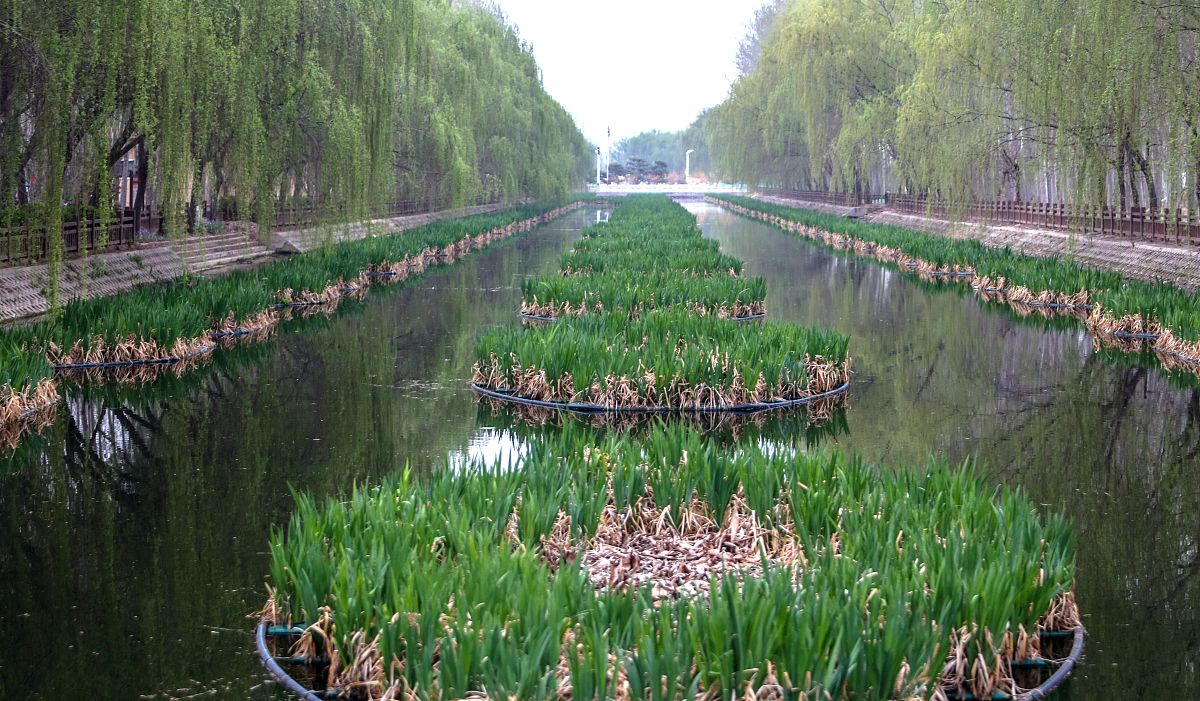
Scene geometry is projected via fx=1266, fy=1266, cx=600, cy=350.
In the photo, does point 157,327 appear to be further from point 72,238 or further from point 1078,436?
point 1078,436

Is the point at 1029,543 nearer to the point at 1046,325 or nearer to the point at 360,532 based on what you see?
the point at 360,532

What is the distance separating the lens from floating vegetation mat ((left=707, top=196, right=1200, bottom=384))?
15.1m

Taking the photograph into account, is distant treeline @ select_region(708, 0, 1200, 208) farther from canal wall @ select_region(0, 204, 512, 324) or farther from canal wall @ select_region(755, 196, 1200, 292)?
canal wall @ select_region(0, 204, 512, 324)

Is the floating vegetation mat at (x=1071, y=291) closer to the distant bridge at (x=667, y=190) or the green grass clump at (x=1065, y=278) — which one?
the green grass clump at (x=1065, y=278)

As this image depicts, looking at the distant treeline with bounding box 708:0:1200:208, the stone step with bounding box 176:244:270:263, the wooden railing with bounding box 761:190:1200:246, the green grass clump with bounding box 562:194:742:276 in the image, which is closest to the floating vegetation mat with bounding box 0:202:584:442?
the stone step with bounding box 176:244:270:263

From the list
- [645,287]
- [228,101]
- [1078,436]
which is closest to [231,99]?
[228,101]

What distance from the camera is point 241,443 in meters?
10.4

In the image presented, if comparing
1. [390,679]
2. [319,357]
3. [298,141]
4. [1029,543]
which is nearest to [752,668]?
[390,679]

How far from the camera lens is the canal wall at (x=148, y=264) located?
16.0 metres

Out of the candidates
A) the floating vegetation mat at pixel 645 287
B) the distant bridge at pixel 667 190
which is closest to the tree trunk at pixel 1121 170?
the floating vegetation mat at pixel 645 287

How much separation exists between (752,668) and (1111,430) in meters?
7.40

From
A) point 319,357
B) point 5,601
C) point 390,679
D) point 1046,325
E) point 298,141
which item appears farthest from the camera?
point 298,141

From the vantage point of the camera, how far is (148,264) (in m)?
21.0

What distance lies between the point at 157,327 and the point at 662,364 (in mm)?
6120
